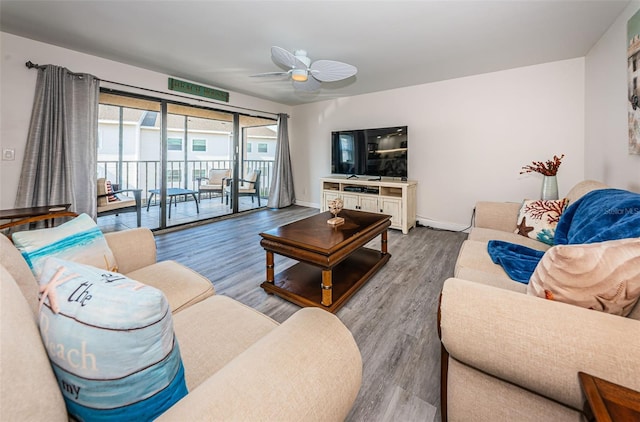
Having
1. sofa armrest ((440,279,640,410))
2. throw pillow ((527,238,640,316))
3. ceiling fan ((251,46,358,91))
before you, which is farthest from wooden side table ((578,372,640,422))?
ceiling fan ((251,46,358,91))

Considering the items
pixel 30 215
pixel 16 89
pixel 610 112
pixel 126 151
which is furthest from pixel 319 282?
pixel 126 151

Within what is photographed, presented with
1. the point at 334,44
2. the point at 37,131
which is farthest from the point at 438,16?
the point at 37,131

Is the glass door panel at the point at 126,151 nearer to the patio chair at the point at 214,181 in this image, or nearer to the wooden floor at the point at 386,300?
the patio chair at the point at 214,181

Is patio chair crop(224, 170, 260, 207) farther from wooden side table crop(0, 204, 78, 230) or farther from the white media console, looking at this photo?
wooden side table crop(0, 204, 78, 230)

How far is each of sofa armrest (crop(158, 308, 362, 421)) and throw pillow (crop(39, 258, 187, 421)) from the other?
0.29ft

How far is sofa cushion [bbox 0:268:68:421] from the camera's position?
44 centimetres

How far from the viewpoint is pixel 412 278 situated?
251cm

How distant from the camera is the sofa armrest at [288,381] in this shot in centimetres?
55

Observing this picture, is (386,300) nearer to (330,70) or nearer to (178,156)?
(330,70)

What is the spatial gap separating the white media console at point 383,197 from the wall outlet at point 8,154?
3887 mm

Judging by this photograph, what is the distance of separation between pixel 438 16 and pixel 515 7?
1.94 feet

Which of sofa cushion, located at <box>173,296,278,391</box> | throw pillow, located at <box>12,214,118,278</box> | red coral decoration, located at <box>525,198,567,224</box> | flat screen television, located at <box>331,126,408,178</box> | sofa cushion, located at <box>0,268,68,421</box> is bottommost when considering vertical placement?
sofa cushion, located at <box>173,296,278,391</box>

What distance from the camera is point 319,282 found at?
2.27 meters

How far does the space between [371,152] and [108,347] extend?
441cm
